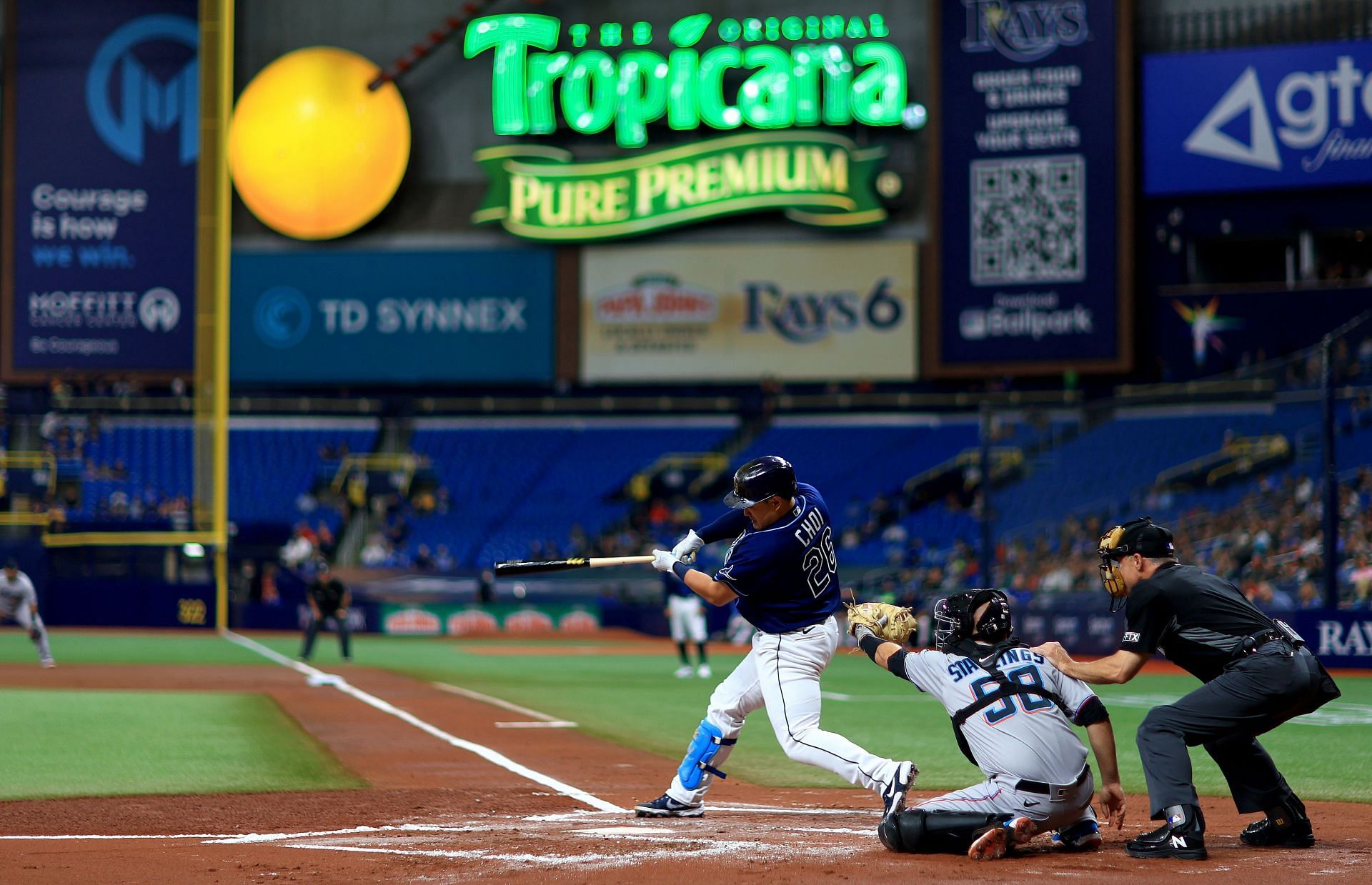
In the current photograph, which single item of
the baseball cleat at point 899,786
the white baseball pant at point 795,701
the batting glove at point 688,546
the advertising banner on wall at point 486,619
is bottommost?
the advertising banner on wall at point 486,619

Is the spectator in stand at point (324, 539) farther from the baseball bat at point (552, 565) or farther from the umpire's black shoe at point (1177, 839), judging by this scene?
the umpire's black shoe at point (1177, 839)

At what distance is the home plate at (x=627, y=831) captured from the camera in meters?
7.84

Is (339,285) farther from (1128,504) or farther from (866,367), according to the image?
(1128,504)

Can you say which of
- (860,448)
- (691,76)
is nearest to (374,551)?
(860,448)

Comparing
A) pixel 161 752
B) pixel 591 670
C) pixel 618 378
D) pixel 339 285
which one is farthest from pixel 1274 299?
pixel 161 752

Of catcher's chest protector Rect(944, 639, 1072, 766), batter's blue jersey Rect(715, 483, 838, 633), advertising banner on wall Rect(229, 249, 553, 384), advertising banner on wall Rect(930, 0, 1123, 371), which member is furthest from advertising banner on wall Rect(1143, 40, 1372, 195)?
catcher's chest protector Rect(944, 639, 1072, 766)

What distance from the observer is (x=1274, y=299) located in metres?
38.2

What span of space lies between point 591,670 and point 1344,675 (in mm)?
11419

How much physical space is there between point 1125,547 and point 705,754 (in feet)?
8.19

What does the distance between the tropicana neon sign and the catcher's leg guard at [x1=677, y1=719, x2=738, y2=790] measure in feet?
121

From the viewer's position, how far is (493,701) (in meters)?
18.3

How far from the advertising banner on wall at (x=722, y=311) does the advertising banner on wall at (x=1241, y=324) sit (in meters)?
8.37

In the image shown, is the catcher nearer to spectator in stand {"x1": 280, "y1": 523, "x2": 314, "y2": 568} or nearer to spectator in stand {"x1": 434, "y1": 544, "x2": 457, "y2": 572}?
spectator in stand {"x1": 280, "y1": 523, "x2": 314, "y2": 568}

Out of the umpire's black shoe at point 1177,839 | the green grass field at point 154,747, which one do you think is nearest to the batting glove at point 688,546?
the umpire's black shoe at point 1177,839
